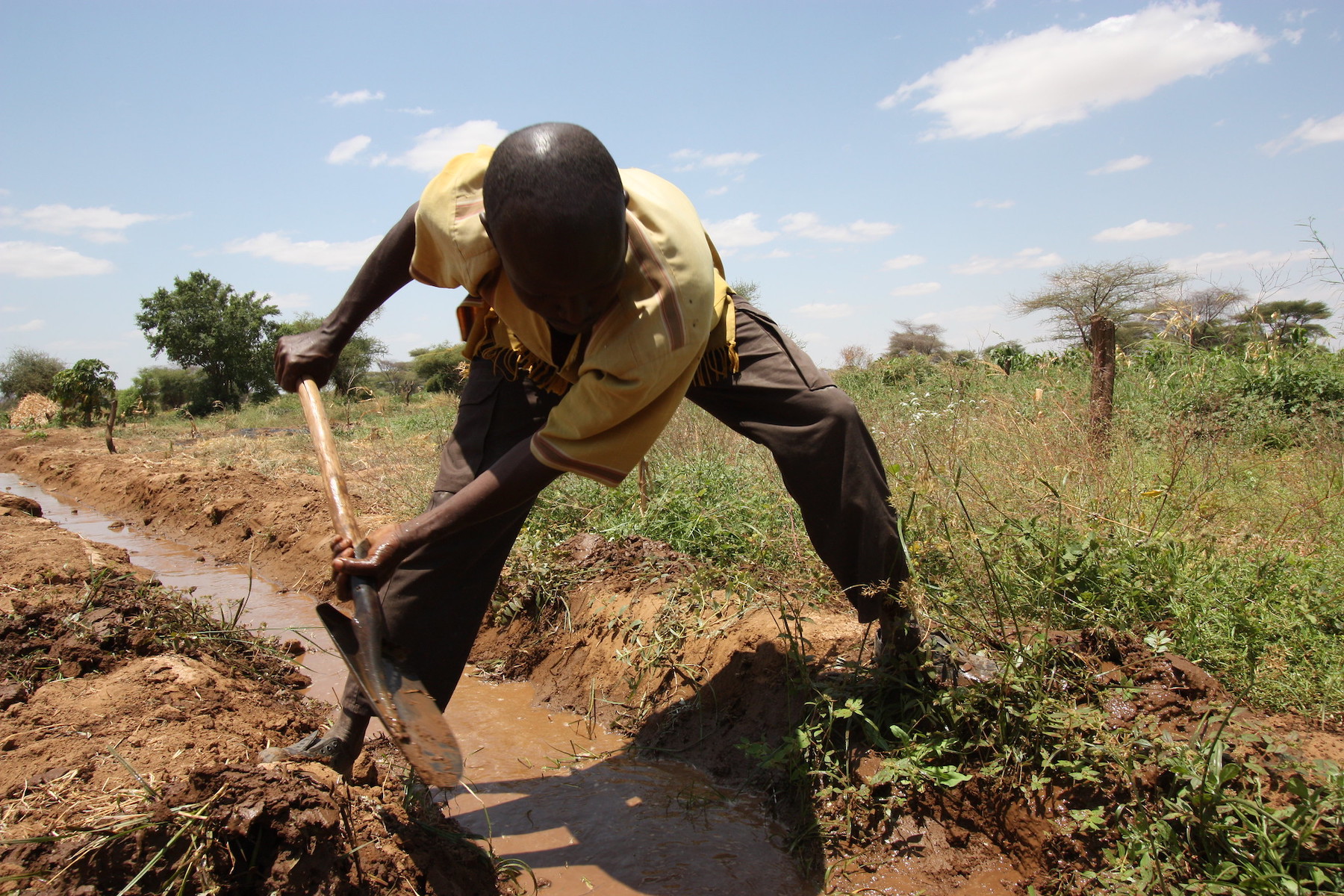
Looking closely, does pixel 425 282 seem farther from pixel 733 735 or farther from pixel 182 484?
pixel 182 484

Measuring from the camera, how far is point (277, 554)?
536 centimetres

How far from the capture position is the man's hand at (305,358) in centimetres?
214

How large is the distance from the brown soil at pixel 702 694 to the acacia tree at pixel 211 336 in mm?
28664

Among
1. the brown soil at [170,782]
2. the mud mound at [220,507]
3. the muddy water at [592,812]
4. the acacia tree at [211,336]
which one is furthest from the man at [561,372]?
the acacia tree at [211,336]

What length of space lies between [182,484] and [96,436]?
35.2 feet

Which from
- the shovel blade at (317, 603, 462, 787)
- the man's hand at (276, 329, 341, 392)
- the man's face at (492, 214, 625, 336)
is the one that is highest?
the man's face at (492, 214, 625, 336)

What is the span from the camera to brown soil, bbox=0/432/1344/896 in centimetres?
190

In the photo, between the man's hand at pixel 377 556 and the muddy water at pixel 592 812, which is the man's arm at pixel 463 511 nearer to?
the man's hand at pixel 377 556

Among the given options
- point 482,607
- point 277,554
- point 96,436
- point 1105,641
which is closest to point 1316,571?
point 1105,641

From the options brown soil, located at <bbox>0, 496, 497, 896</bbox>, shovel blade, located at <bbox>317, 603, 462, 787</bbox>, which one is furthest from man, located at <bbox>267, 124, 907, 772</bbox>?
brown soil, located at <bbox>0, 496, 497, 896</bbox>

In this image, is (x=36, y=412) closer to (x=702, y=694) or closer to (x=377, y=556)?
(x=702, y=694)

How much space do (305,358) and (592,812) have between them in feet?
4.98

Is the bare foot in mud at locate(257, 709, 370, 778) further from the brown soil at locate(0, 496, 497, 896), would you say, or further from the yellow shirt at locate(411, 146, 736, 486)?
the yellow shirt at locate(411, 146, 736, 486)

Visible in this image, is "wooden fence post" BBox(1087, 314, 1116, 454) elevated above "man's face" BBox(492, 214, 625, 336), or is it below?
below
